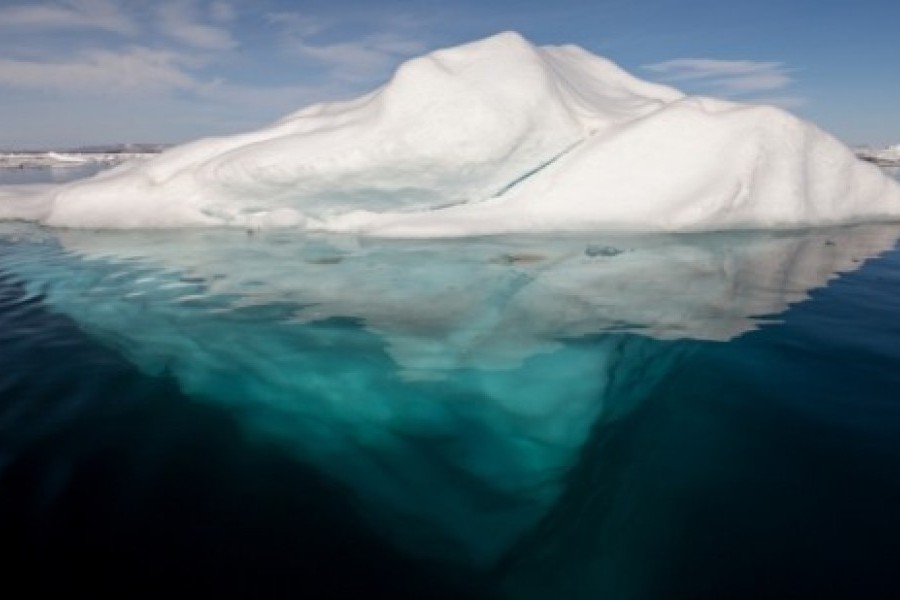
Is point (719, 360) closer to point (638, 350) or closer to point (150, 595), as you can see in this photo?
point (638, 350)

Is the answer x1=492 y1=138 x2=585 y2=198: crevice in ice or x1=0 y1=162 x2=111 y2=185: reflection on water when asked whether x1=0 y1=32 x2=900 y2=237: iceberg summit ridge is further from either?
x1=0 y1=162 x2=111 y2=185: reflection on water

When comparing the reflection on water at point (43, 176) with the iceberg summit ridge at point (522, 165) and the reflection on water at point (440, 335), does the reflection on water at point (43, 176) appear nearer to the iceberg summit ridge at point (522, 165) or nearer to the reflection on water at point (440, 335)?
the iceberg summit ridge at point (522, 165)

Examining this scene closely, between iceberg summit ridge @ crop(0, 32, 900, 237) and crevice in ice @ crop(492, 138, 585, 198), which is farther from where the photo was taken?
crevice in ice @ crop(492, 138, 585, 198)

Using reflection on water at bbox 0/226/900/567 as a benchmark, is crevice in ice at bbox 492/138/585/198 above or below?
above

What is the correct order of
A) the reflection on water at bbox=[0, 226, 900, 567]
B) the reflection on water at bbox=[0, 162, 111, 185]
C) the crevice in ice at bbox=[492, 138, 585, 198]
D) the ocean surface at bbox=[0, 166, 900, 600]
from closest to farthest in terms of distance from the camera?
the ocean surface at bbox=[0, 166, 900, 600] < the reflection on water at bbox=[0, 226, 900, 567] < the crevice in ice at bbox=[492, 138, 585, 198] < the reflection on water at bbox=[0, 162, 111, 185]

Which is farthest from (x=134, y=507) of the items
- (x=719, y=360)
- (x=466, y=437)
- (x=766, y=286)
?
(x=766, y=286)

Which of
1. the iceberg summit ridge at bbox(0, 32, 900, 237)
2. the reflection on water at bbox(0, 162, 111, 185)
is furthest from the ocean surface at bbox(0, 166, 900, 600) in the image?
the reflection on water at bbox(0, 162, 111, 185)

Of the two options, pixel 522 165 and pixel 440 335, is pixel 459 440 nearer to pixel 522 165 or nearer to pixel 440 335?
pixel 440 335
